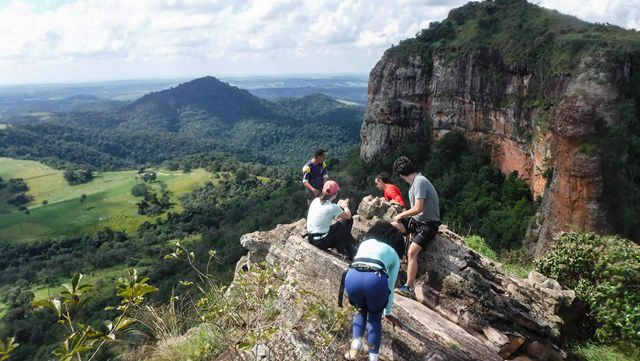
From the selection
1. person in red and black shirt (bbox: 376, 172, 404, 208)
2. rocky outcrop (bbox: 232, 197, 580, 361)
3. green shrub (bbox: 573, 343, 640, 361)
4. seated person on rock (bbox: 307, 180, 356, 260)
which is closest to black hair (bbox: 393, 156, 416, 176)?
person in red and black shirt (bbox: 376, 172, 404, 208)

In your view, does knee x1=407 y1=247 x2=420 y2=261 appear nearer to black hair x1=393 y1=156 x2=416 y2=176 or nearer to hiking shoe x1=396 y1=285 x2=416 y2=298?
hiking shoe x1=396 y1=285 x2=416 y2=298

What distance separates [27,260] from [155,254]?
30106mm

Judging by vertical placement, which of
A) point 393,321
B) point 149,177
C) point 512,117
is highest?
point 393,321

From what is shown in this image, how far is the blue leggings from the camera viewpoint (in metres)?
5.84

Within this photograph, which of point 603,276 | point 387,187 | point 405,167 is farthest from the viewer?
point 603,276

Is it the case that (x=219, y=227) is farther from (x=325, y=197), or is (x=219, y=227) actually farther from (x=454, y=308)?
(x=454, y=308)

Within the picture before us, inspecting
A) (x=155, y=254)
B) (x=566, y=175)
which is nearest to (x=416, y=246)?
(x=566, y=175)

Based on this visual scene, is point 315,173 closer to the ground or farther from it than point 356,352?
farther from it

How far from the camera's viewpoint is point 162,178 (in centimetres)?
12394

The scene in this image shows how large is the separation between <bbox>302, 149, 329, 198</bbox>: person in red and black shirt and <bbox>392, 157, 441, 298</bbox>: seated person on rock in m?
3.23

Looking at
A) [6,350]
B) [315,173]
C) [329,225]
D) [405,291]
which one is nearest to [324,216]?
[329,225]

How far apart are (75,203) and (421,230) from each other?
117354 millimetres

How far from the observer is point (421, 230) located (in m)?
8.42

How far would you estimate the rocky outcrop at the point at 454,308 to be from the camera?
21.8ft
